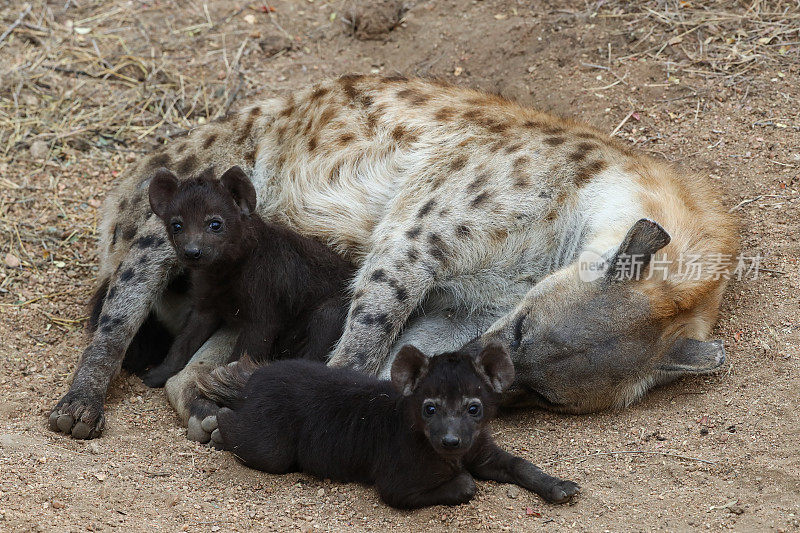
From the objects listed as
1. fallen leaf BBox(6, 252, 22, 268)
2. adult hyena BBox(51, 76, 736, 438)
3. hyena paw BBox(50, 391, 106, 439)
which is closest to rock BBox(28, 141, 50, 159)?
fallen leaf BBox(6, 252, 22, 268)

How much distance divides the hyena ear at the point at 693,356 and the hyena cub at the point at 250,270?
54.4 inches

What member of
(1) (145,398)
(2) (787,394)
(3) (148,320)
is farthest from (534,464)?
(3) (148,320)

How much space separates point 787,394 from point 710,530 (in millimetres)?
911

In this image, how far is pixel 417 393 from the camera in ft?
9.96

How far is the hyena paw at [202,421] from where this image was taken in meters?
3.80

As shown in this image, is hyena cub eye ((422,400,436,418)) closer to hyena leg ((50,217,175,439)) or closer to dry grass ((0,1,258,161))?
hyena leg ((50,217,175,439))

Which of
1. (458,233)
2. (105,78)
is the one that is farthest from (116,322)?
(105,78)

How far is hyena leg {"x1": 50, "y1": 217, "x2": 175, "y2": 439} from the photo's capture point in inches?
154

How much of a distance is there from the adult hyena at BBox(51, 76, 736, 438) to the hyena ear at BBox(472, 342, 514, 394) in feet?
2.11

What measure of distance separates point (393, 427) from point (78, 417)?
1.43 meters

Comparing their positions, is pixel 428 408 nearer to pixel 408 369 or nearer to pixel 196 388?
pixel 408 369

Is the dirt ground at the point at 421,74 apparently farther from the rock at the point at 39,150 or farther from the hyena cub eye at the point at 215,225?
the hyena cub eye at the point at 215,225

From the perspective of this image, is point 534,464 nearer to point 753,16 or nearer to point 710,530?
point 710,530

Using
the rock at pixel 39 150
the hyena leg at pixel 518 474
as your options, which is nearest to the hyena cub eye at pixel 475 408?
the hyena leg at pixel 518 474
